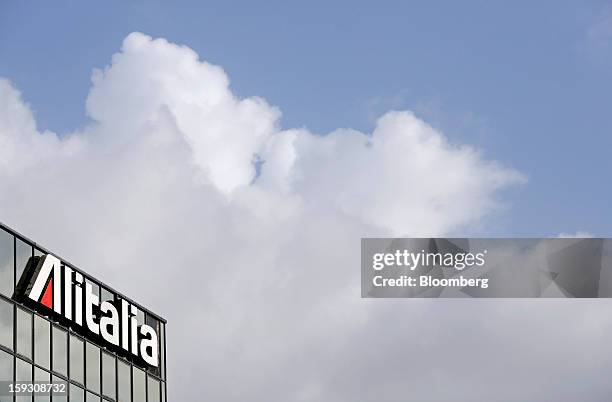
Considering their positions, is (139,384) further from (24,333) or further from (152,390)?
(24,333)

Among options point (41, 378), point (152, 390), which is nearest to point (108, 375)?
point (152, 390)

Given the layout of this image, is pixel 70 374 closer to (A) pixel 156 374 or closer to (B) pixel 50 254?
(B) pixel 50 254

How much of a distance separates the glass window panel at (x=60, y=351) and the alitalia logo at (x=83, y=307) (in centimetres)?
59

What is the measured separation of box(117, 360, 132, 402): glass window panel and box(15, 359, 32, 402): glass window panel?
8.80 m

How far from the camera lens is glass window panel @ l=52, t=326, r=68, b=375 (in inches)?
2223

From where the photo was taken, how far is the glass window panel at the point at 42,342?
5503cm

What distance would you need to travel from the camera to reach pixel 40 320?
55.7 m

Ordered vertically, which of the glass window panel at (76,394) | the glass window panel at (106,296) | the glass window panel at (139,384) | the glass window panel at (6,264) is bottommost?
the glass window panel at (76,394)

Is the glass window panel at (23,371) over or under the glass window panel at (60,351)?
under

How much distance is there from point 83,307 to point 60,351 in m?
2.63

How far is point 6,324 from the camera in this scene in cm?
5288

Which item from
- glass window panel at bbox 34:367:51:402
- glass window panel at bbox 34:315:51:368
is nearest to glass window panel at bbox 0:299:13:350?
glass window panel at bbox 34:315:51:368

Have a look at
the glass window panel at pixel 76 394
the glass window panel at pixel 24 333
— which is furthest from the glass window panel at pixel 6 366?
the glass window panel at pixel 76 394

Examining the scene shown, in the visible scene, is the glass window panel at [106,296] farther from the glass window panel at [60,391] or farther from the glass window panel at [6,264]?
the glass window panel at [6,264]
